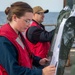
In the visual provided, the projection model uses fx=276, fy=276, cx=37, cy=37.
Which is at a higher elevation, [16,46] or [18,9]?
[18,9]

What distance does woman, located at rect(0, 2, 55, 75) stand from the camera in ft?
6.29

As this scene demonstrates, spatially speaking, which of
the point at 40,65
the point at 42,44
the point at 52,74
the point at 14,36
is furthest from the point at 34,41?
the point at 52,74

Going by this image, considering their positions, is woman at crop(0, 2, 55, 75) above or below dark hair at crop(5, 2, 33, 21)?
below

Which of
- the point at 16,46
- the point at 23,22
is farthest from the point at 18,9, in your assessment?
the point at 16,46

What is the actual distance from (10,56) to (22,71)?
0.44 ft

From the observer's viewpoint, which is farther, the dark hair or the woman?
the dark hair

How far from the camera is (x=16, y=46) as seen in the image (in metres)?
1.98

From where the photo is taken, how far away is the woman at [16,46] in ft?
6.29

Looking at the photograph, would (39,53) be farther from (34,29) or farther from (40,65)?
(40,65)

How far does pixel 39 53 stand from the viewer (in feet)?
10.3

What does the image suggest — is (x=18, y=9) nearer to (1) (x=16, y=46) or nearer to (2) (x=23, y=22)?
(2) (x=23, y=22)

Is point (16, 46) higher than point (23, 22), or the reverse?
point (23, 22)

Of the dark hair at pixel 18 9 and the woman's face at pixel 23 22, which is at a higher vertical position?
the dark hair at pixel 18 9

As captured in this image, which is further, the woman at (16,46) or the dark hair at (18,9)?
the dark hair at (18,9)
